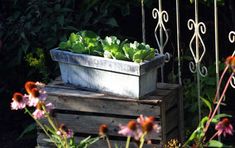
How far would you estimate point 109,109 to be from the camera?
3.97 m

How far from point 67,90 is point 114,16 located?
3.69 ft

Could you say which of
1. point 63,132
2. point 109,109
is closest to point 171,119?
point 109,109

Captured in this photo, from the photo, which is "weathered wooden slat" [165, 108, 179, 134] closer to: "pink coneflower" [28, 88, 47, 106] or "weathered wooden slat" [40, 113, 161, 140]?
"weathered wooden slat" [40, 113, 161, 140]

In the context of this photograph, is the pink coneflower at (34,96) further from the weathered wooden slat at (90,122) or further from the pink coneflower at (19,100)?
the weathered wooden slat at (90,122)

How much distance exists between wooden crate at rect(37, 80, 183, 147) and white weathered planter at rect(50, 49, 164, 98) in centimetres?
5

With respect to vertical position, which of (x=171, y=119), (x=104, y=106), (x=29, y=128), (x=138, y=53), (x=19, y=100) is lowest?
(x=29, y=128)

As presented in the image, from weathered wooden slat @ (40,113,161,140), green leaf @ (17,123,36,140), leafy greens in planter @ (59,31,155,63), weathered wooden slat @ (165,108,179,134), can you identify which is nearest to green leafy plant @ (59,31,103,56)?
leafy greens in planter @ (59,31,155,63)

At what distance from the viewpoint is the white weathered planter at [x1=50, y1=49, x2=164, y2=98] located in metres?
3.84

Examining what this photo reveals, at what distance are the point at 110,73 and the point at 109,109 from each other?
0.21 m

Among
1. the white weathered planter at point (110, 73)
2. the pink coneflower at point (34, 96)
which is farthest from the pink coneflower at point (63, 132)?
the white weathered planter at point (110, 73)

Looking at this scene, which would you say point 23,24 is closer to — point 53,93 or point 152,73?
point 53,93

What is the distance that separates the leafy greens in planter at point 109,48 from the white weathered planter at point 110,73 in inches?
1.6

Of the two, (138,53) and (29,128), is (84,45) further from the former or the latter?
(29,128)

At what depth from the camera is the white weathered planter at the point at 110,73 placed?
3838 mm
